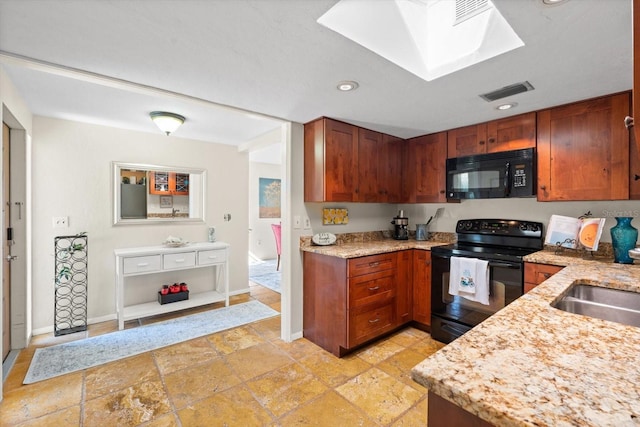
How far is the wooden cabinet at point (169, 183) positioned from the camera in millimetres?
3557

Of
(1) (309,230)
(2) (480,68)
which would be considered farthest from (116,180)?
(2) (480,68)

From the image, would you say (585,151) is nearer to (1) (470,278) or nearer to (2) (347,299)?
(1) (470,278)

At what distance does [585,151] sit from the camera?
2266mm

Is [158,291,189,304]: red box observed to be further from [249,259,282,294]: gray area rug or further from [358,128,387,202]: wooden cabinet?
[358,128,387,202]: wooden cabinet

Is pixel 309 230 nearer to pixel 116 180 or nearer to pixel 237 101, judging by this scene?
pixel 237 101

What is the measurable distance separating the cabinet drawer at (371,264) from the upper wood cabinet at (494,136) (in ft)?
4.19

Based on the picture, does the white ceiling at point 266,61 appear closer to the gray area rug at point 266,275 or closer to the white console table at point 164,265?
the white console table at point 164,265

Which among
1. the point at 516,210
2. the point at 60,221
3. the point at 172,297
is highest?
the point at 516,210

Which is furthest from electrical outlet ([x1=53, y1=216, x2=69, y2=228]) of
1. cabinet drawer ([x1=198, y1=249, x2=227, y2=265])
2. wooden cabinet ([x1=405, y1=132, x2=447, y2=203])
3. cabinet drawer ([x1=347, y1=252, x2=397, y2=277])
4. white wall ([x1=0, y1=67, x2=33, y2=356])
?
wooden cabinet ([x1=405, y1=132, x2=447, y2=203])

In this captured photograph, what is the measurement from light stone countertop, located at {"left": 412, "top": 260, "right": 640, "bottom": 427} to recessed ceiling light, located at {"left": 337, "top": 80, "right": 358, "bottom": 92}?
156 cm

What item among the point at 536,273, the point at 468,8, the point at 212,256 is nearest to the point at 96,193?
the point at 212,256

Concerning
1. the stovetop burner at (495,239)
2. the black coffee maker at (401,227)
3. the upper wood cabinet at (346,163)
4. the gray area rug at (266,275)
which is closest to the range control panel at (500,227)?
the stovetop burner at (495,239)

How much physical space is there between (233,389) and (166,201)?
2.48m

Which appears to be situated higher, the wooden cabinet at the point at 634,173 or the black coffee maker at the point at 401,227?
the wooden cabinet at the point at 634,173
